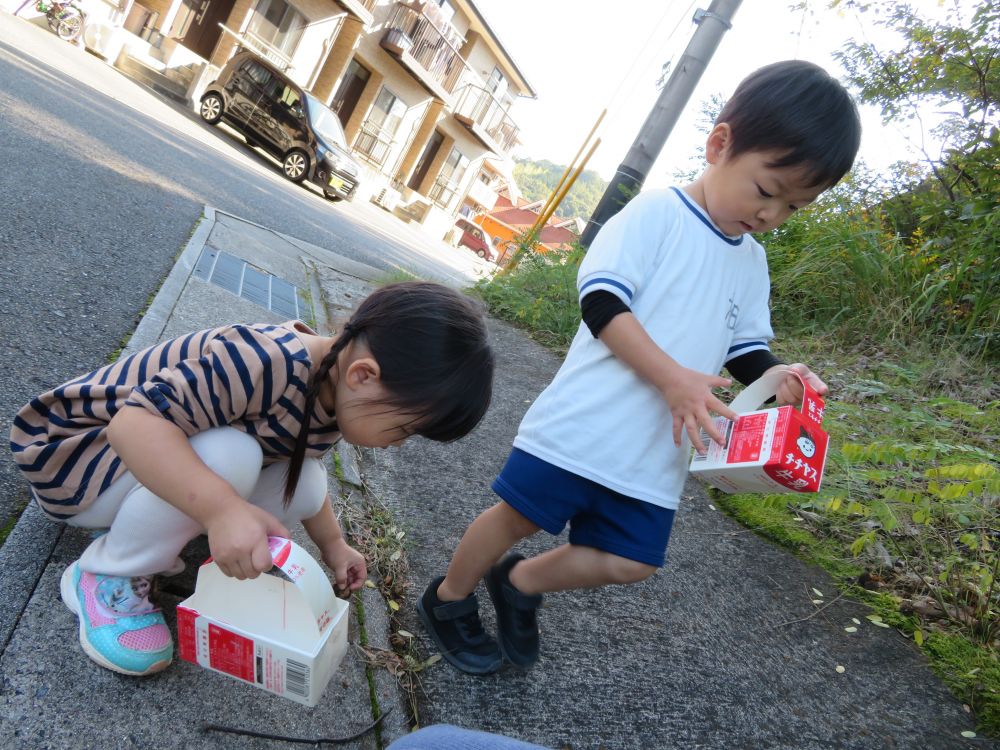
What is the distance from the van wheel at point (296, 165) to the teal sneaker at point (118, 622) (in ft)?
39.5

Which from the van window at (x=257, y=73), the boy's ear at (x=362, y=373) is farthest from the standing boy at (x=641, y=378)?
the van window at (x=257, y=73)

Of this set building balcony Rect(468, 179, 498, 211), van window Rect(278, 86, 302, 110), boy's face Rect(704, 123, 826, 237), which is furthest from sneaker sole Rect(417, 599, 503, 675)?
building balcony Rect(468, 179, 498, 211)

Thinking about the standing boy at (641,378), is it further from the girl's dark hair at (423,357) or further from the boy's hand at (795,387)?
the girl's dark hair at (423,357)

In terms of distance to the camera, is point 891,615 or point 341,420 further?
point 891,615

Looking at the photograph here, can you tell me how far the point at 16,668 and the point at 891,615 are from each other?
2.39 metres

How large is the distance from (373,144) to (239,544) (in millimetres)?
23502

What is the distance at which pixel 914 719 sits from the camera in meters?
1.83

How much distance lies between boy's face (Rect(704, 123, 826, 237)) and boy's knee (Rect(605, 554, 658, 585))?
81 cm

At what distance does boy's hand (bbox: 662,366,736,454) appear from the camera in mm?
1379

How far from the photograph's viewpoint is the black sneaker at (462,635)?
5.14 feet

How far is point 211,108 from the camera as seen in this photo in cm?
1321

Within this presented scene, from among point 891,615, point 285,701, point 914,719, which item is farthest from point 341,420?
point 891,615

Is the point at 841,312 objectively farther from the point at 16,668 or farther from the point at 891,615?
the point at 16,668

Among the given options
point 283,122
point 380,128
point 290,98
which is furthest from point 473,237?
point 283,122
